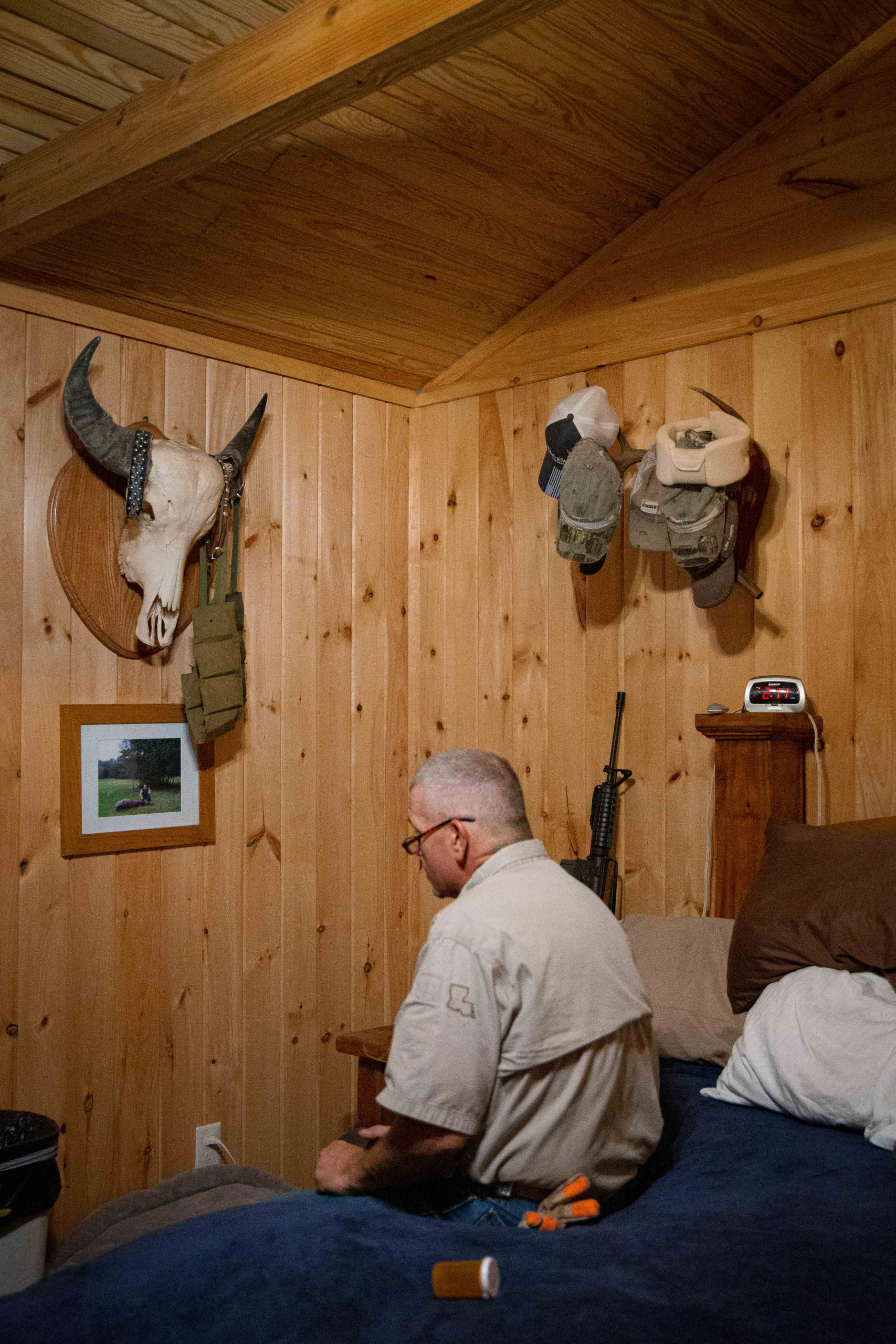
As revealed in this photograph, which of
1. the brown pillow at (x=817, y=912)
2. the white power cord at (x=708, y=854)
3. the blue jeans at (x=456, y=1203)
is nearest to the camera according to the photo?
the blue jeans at (x=456, y=1203)

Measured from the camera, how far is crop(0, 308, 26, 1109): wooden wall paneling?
2611mm

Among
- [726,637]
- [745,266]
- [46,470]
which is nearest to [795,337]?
[745,266]

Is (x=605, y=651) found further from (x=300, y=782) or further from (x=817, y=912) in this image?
(x=817, y=912)

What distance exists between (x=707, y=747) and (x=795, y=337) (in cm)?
106

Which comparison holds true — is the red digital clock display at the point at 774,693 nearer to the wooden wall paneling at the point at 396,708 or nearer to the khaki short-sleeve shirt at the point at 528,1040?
the khaki short-sleeve shirt at the point at 528,1040

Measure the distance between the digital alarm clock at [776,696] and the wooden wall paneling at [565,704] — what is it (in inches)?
24.5

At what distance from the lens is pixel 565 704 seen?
319cm

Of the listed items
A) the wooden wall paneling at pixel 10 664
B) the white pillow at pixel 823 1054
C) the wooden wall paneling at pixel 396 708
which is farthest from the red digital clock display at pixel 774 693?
the wooden wall paneling at pixel 10 664

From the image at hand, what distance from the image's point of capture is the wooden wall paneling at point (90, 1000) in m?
2.71

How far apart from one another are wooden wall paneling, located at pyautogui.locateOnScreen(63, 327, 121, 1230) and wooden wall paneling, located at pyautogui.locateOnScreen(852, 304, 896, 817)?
1.87 metres

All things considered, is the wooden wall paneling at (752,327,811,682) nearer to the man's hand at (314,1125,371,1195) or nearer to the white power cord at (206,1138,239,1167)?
the man's hand at (314,1125,371,1195)

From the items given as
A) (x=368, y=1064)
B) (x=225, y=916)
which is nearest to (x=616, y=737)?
(x=368, y=1064)

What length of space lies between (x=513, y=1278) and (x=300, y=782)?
213 cm

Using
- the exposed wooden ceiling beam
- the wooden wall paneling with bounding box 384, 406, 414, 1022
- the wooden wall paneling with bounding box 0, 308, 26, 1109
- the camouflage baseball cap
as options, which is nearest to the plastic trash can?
the wooden wall paneling with bounding box 0, 308, 26, 1109
